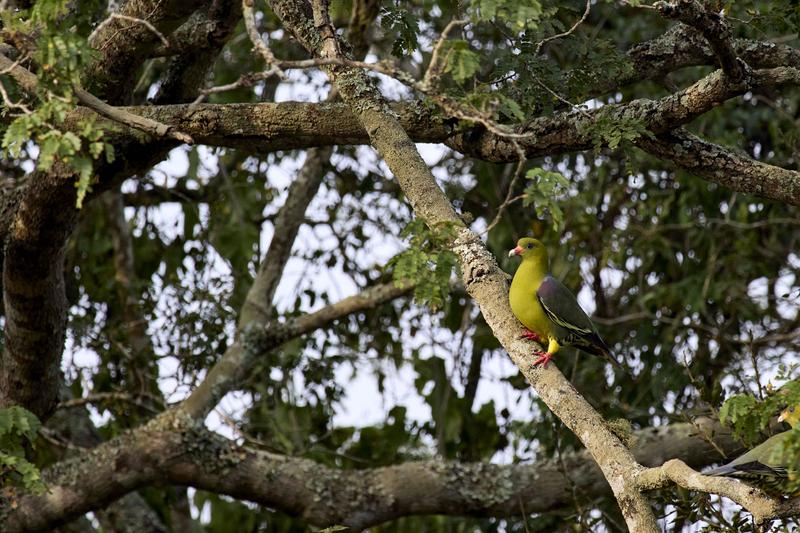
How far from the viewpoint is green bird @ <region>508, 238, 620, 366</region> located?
149 inches

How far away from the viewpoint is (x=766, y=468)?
2.91m

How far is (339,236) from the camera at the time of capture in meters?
7.07

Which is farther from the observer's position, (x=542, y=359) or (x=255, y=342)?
(x=255, y=342)

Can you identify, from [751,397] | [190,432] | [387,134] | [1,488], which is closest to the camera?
[751,397]

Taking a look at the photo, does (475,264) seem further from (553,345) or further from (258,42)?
(258,42)

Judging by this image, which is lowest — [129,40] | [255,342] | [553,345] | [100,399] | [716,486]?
[716,486]

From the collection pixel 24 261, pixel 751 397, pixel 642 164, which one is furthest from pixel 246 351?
pixel 751 397

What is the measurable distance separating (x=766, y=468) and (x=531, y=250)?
4.77 feet

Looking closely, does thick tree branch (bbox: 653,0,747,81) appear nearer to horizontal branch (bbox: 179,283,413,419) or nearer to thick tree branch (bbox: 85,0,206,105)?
thick tree branch (bbox: 85,0,206,105)

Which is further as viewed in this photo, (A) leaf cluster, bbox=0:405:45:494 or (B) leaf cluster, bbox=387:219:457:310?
(A) leaf cluster, bbox=0:405:45:494

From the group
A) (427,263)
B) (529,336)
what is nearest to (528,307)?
(529,336)

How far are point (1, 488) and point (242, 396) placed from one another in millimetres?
2484

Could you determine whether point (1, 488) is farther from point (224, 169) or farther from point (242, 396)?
point (224, 169)

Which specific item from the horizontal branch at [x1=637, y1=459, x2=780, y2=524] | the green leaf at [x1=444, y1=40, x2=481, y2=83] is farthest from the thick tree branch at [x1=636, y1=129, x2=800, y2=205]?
the horizontal branch at [x1=637, y1=459, x2=780, y2=524]
